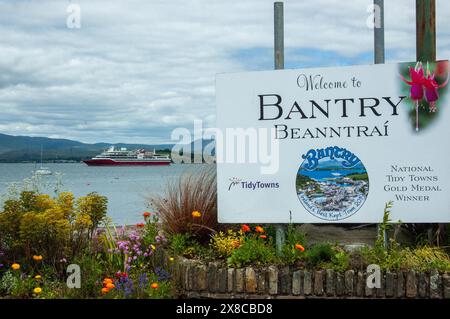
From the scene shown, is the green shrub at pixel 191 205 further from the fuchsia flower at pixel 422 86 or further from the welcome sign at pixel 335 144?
the fuchsia flower at pixel 422 86

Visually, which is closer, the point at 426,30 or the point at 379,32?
the point at 426,30

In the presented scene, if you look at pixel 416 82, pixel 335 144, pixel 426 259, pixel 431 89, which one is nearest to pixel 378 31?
pixel 416 82

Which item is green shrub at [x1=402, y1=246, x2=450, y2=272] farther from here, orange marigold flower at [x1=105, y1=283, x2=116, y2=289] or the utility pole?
orange marigold flower at [x1=105, y1=283, x2=116, y2=289]

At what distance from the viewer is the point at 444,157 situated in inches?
269

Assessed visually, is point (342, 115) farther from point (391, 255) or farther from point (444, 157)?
point (391, 255)

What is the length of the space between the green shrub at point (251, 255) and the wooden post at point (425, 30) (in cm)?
209

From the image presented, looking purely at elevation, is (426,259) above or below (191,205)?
below

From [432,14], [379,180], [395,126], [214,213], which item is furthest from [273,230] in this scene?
[432,14]

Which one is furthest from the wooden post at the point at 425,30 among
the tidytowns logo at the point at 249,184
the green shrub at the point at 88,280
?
the green shrub at the point at 88,280

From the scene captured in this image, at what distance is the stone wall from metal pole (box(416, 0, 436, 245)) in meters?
1.07

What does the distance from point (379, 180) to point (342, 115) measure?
0.88m

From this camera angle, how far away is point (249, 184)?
716cm

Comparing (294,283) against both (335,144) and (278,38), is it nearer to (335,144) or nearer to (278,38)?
(335,144)

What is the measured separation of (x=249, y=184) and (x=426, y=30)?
2868 mm
